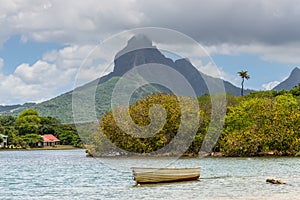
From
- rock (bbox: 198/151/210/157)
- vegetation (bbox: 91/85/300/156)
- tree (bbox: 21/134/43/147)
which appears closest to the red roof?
tree (bbox: 21/134/43/147)

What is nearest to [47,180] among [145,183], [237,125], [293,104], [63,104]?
[145,183]

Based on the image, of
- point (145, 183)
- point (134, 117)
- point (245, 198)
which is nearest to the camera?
point (245, 198)

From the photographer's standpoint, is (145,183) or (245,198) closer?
(245,198)

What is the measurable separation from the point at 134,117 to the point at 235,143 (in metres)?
14.5

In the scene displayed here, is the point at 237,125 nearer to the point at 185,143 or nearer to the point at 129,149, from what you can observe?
the point at 185,143

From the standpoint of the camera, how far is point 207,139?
79.7 m

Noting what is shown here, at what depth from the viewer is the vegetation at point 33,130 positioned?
131 m

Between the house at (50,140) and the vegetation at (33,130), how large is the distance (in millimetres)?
1260

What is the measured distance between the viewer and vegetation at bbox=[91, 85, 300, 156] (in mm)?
74188

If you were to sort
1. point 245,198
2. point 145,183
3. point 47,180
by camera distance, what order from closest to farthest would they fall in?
1. point 245,198
2. point 145,183
3. point 47,180

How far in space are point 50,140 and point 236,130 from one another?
72.4m

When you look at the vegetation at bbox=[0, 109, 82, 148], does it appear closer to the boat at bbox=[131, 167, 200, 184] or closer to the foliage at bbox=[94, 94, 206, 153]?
the foliage at bbox=[94, 94, 206, 153]

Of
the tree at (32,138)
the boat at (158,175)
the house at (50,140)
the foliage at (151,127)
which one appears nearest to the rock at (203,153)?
the foliage at (151,127)

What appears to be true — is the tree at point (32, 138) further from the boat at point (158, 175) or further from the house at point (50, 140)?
the boat at point (158, 175)
